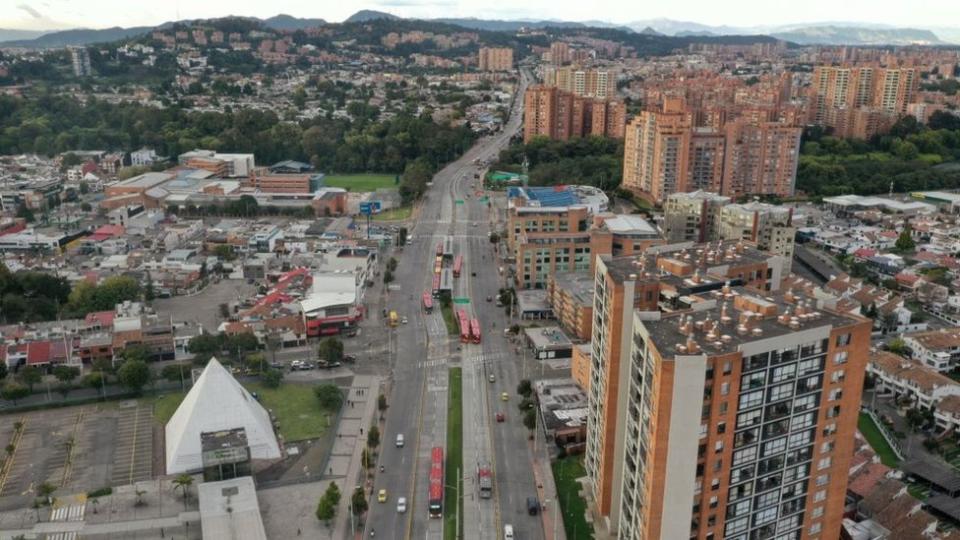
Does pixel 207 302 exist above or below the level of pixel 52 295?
below

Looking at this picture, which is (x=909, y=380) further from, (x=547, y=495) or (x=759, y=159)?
(x=759, y=159)

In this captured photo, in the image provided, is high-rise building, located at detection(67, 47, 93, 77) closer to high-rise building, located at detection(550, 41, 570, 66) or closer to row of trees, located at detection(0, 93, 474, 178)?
row of trees, located at detection(0, 93, 474, 178)

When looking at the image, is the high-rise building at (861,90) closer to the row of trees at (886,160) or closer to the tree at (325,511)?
the row of trees at (886,160)

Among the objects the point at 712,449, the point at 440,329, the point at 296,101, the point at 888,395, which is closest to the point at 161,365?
the point at 440,329

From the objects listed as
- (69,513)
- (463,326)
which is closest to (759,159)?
(463,326)

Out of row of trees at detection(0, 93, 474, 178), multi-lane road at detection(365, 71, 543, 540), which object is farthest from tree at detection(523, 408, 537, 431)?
row of trees at detection(0, 93, 474, 178)

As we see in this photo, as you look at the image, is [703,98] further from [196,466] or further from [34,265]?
[196,466]
